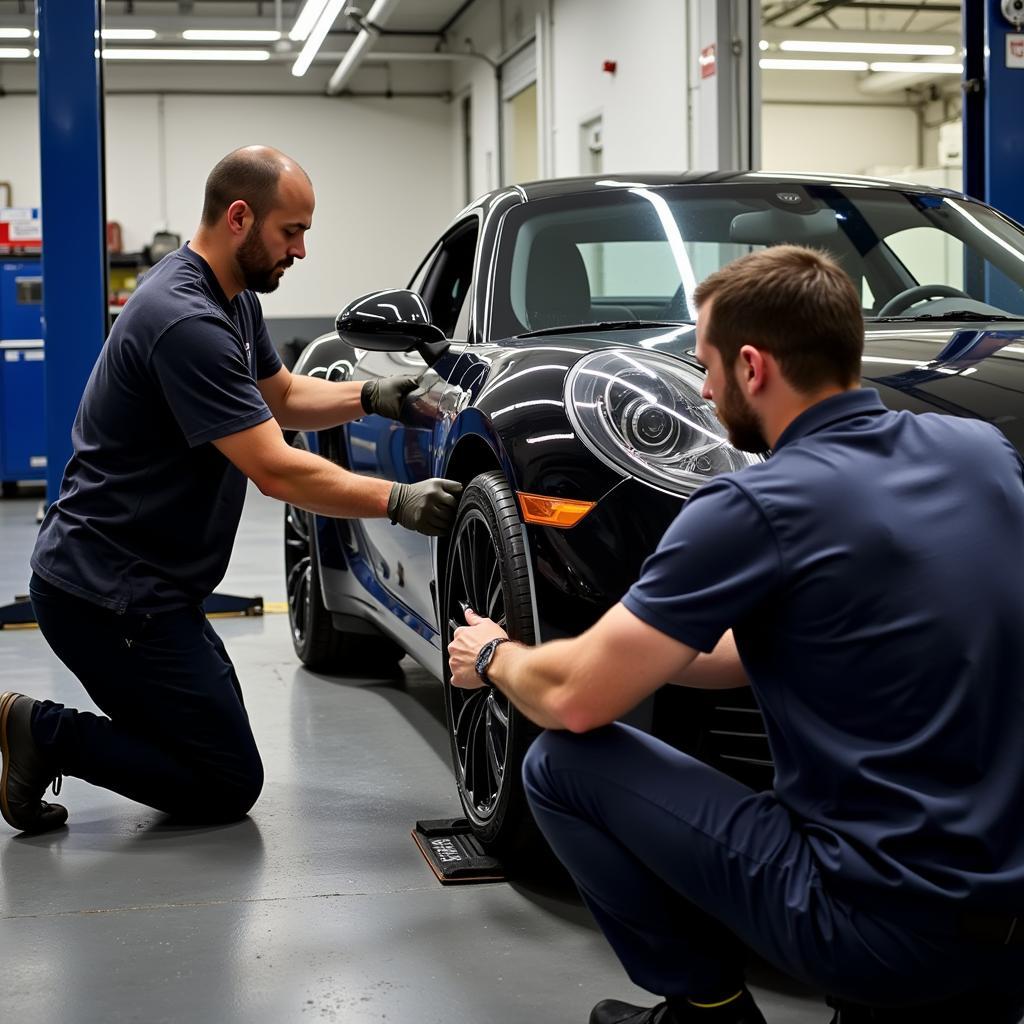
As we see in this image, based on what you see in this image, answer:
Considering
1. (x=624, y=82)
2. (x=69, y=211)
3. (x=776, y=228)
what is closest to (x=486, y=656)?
(x=776, y=228)

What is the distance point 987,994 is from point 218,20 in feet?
57.9

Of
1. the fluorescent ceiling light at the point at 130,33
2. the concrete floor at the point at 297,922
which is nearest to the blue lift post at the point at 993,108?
the concrete floor at the point at 297,922

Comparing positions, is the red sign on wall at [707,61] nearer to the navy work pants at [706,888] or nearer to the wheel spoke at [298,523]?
the wheel spoke at [298,523]

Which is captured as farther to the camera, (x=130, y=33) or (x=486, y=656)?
(x=130, y=33)

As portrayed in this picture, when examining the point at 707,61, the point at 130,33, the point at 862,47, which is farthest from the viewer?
the point at 862,47

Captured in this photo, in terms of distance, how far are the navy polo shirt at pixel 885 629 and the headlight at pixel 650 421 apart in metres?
0.65

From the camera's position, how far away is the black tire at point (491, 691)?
241 cm

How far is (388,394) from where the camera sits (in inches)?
131

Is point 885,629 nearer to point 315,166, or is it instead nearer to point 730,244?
point 730,244

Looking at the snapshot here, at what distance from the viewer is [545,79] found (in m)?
13.4

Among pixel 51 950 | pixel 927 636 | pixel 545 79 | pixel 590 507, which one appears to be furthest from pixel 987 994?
pixel 545 79

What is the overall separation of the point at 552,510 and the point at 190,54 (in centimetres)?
1641

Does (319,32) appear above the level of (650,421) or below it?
above

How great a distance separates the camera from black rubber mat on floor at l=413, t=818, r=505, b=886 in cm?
264
